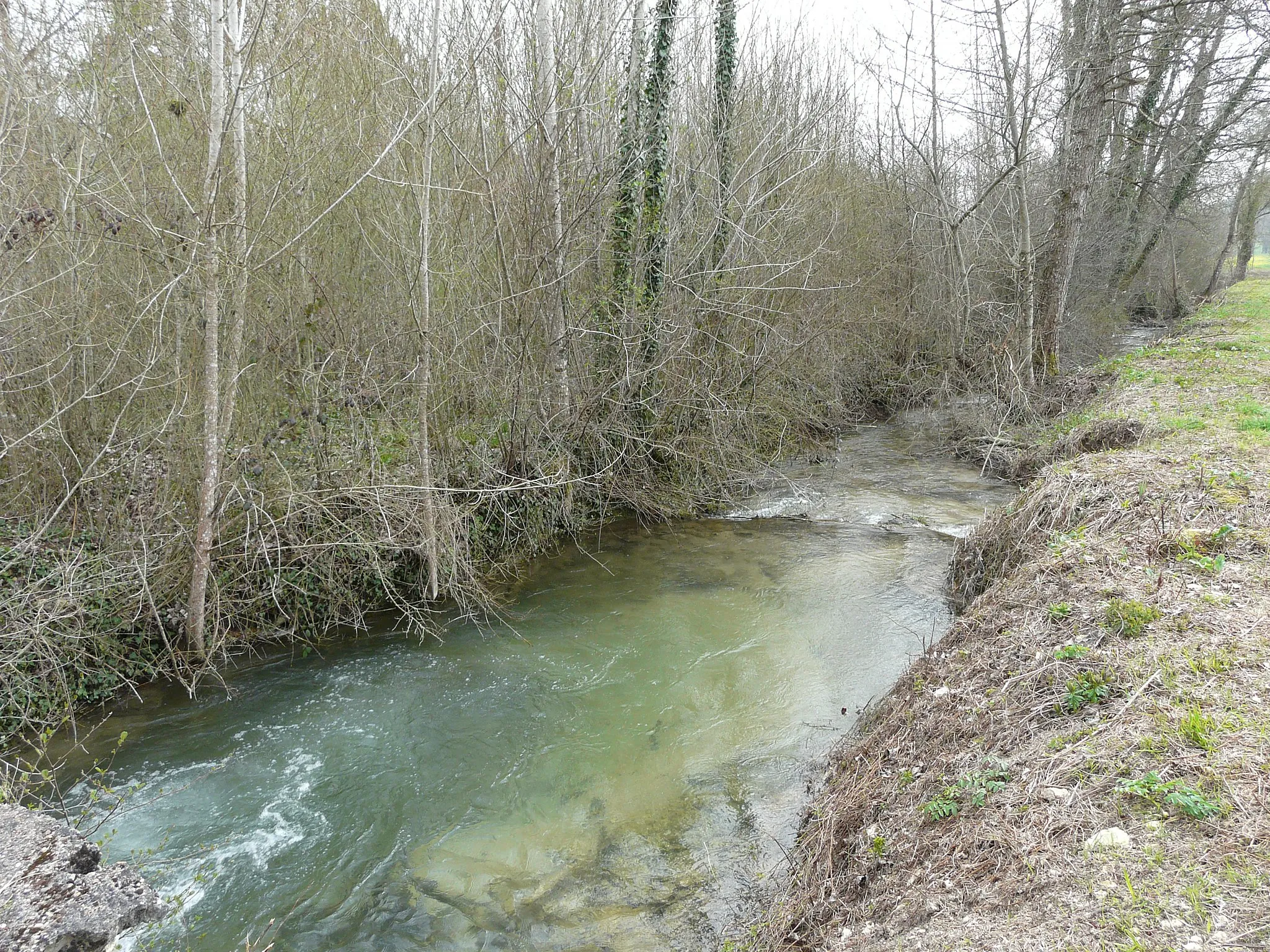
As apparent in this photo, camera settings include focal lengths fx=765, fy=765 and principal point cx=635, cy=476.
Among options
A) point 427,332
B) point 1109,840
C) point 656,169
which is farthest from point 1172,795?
point 656,169

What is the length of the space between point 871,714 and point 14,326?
655cm

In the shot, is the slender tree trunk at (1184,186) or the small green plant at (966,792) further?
the slender tree trunk at (1184,186)

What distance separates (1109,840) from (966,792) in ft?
2.12

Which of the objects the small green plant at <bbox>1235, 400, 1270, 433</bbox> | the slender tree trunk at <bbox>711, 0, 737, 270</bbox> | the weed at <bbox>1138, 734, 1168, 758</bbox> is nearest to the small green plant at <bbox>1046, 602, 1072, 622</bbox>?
the weed at <bbox>1138, 734, 1168, 758</bbox>

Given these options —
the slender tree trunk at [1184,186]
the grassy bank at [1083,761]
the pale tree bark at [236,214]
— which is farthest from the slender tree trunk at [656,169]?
the slender tree trunk at [1184,186]

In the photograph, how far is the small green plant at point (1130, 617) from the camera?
4098 mm

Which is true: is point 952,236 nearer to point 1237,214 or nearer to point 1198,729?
point 1198,729

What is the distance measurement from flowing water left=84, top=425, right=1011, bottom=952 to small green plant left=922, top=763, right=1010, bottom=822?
3.99ft

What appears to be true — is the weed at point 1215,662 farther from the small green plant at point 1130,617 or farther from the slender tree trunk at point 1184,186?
the slender tree trunk at point 1184,186

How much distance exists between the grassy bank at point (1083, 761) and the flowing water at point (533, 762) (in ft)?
2.15

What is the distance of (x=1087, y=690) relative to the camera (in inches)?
146

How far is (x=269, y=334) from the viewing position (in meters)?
6.64

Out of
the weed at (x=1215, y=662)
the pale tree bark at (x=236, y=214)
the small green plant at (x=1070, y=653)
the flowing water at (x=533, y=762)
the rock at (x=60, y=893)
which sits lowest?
the flowing water at (x=533, y=762)

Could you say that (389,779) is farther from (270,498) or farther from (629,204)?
(629,204)
